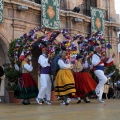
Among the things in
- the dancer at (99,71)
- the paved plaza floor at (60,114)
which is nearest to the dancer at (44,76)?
the dancer at (99,71)

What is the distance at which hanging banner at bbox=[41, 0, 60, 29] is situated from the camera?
49.1 feet

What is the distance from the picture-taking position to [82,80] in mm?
9828

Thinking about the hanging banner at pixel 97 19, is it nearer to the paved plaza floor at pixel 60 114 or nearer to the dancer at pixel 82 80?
the dancer at pixel 82 80

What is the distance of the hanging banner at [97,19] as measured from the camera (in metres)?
17.8

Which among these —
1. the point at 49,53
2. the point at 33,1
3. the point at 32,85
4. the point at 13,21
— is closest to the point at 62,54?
the point at 49,53

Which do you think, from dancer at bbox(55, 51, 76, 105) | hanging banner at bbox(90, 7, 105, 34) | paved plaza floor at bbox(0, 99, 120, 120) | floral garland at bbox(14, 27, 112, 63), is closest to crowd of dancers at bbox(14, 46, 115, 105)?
dancer at bbox(55, 51, 76, 105)

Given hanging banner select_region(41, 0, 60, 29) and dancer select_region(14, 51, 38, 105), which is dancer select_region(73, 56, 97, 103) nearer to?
dancer select_region(14, 51, 38, 105)

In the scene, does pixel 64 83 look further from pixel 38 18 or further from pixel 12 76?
pixel 38 18

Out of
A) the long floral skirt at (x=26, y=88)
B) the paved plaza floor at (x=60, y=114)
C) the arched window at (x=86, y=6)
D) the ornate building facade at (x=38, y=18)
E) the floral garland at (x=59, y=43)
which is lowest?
the paved plaza floor at (x=60, y=114)

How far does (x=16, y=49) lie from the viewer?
420 inches

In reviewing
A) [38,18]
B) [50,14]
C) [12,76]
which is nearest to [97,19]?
[50,14]

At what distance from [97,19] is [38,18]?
4310 millimetres

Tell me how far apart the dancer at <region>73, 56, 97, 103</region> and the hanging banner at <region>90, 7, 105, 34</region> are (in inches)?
308

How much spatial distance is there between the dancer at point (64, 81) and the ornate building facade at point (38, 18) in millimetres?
4896
